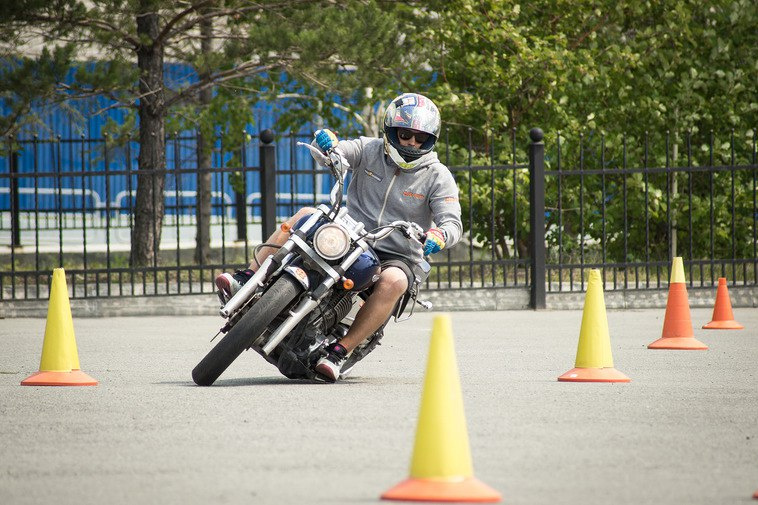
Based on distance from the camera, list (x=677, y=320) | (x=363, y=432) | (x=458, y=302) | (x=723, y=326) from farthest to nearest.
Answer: (x=458, y=302) < (x=723, y=326) < (x=677, y=320) < (x=363, y=432)

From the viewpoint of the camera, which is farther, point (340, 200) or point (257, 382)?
point (257, 382)

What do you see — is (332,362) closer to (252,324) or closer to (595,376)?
(252,324)

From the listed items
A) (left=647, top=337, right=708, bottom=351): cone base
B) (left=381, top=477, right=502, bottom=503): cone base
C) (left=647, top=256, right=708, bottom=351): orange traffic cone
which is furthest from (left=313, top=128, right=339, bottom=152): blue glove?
(left=647, top=337, right=708, bottom=351): cone base

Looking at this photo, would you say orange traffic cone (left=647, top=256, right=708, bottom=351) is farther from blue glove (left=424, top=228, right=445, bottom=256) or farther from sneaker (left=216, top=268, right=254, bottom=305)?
sneaker (left=216, top=268, right=254, bottom=305)

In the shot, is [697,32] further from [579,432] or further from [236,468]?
[236,468]

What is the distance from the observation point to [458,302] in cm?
1490

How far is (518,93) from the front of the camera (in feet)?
61.1

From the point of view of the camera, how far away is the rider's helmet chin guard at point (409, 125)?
25.0 feet

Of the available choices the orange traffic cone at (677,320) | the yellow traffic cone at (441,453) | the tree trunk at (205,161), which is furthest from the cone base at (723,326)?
the yellow traffic cone at (441,453)

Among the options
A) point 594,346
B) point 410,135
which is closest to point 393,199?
point 410,135

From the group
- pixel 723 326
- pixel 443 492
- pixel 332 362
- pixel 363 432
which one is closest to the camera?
pixel 443 492

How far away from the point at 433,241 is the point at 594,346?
4.04ft

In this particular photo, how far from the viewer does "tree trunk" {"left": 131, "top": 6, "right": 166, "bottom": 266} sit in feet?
53.7

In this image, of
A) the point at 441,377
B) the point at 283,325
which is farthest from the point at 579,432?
the point at 283,325
